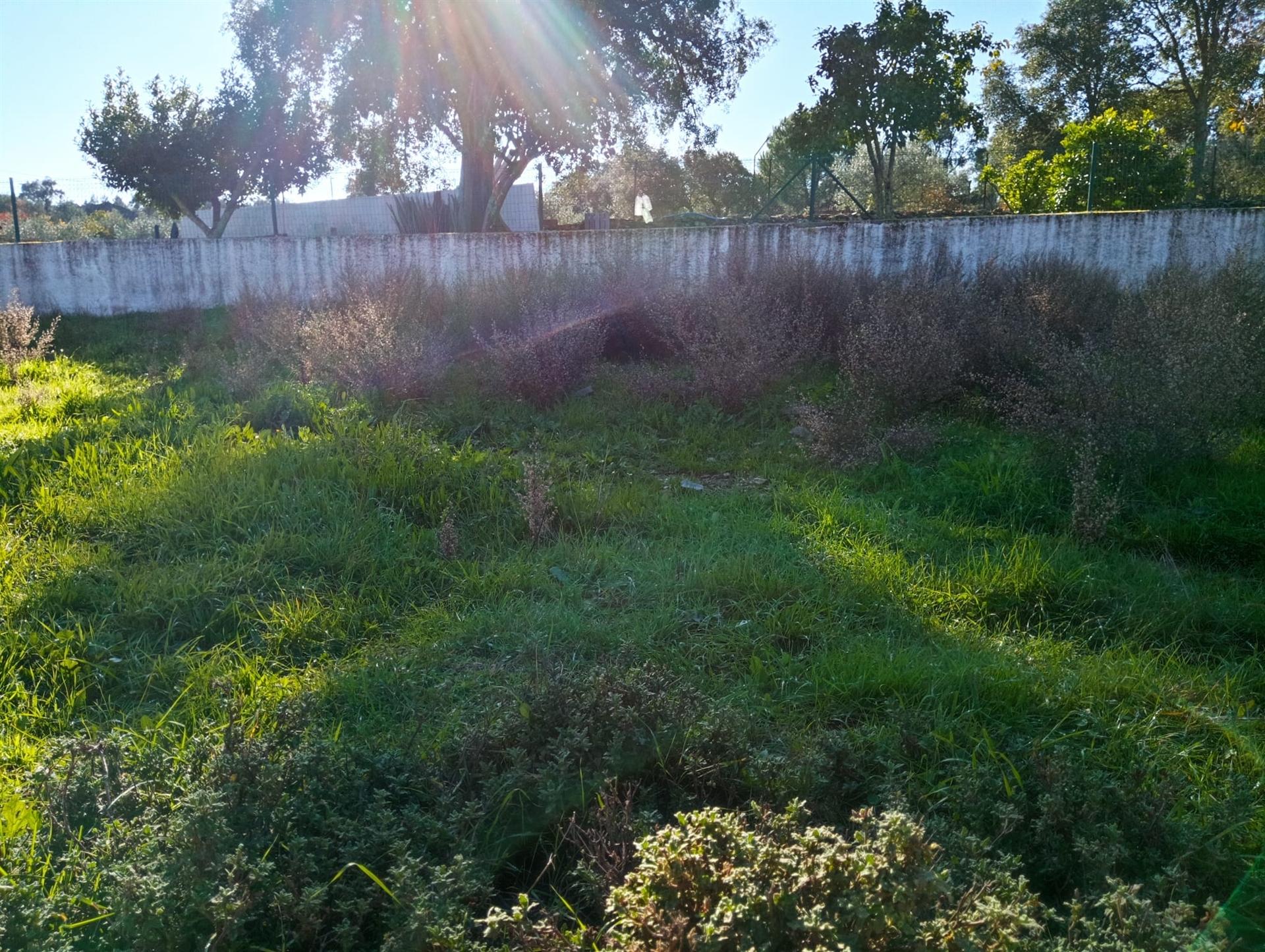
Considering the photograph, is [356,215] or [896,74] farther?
[356,215]

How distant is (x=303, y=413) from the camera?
6512 millimetres

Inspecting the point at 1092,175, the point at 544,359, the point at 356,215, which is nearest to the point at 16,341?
the point at 544,359

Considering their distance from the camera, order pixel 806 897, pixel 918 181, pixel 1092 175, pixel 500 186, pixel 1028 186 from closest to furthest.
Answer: pixel 806 897
pixel 1092 175
pixel 1028 186
pixel 500 186
pixel 918 181

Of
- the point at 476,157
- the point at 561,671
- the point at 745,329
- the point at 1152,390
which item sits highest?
the point at 476,157

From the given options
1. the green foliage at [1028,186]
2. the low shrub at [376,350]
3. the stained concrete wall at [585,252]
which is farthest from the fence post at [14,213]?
the green foliage at [1028,186]

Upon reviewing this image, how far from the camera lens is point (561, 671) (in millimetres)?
3090

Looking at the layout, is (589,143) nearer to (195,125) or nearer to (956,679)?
(195,125)

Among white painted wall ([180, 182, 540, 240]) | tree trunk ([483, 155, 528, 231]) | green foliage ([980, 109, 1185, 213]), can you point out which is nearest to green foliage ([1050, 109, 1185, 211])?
green foliage ([980, 109, 1185, 213])

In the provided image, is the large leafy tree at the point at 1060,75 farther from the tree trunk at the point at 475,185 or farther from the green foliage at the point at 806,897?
the green foliage at the point at 806,897

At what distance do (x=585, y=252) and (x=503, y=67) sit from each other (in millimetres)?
8579

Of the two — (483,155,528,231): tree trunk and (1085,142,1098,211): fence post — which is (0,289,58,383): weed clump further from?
(1085,142,1098,211): fence post

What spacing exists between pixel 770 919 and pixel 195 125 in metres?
29.4

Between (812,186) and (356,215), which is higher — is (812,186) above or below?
below

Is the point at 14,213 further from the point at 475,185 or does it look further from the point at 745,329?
the point at 745,329
